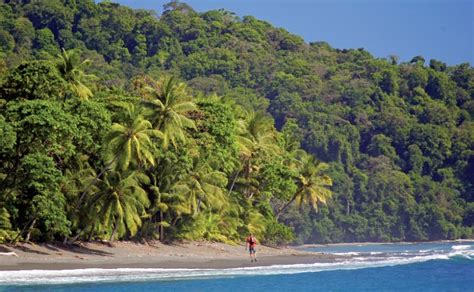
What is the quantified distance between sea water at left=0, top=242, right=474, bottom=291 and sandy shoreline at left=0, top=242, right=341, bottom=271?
1.23 meters

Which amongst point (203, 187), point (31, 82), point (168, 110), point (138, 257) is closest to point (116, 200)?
point (138, 257)

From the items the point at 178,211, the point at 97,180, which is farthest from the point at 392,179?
the point at 97,180

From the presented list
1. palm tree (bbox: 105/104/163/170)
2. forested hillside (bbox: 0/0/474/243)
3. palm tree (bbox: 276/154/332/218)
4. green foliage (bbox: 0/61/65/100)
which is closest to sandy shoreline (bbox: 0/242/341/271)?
forested hillside (bbox: 0/0/474/243)

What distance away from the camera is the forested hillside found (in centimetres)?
4019

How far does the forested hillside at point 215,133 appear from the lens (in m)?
40.2

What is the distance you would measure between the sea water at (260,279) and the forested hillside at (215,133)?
3817 mm

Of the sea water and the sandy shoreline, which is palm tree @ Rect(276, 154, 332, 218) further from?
the sea water

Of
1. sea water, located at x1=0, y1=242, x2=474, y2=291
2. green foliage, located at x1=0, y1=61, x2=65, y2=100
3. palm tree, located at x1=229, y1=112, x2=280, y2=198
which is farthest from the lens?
palm tree, located at x1=229, y1=112, x2=280, y2=198

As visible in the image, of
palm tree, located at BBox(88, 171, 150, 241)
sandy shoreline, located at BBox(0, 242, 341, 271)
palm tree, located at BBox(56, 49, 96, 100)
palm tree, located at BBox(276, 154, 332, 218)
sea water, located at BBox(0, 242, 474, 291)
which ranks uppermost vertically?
palm tree, located at BBox(56, 49, 96, 100)

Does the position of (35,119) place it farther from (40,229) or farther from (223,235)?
(223,235)

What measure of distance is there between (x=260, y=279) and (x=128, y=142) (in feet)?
27.0

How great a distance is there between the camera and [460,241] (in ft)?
388

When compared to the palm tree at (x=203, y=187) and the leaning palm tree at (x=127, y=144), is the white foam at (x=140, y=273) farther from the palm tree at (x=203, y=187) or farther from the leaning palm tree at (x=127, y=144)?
the palm tree at (x=203, y=187)

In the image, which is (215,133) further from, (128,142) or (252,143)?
(128,142)
